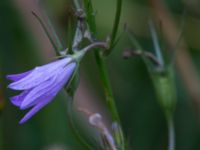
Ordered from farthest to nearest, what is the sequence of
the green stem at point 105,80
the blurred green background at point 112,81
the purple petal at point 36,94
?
the blurred green background at point 112,81 < the green stem at point 105,80 < the purple petal at point 36,94

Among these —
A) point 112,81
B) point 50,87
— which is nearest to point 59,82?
point 50,87

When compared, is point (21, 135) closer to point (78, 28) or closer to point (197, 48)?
point (197, 48)

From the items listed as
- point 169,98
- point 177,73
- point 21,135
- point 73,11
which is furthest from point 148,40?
point 73,11

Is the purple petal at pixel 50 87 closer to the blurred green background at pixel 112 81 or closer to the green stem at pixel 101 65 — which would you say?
the green stem at pixel 101 65

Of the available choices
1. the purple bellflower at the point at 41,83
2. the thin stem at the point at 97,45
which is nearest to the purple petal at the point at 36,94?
the purple bellflower at the point at 41,83

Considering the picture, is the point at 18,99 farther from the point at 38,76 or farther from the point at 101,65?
the point at 101,65

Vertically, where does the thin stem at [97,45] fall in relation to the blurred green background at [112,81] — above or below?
above

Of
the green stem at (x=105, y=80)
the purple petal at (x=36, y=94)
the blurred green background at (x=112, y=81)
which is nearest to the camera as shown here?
the purple petal at (x=36, y=94)
